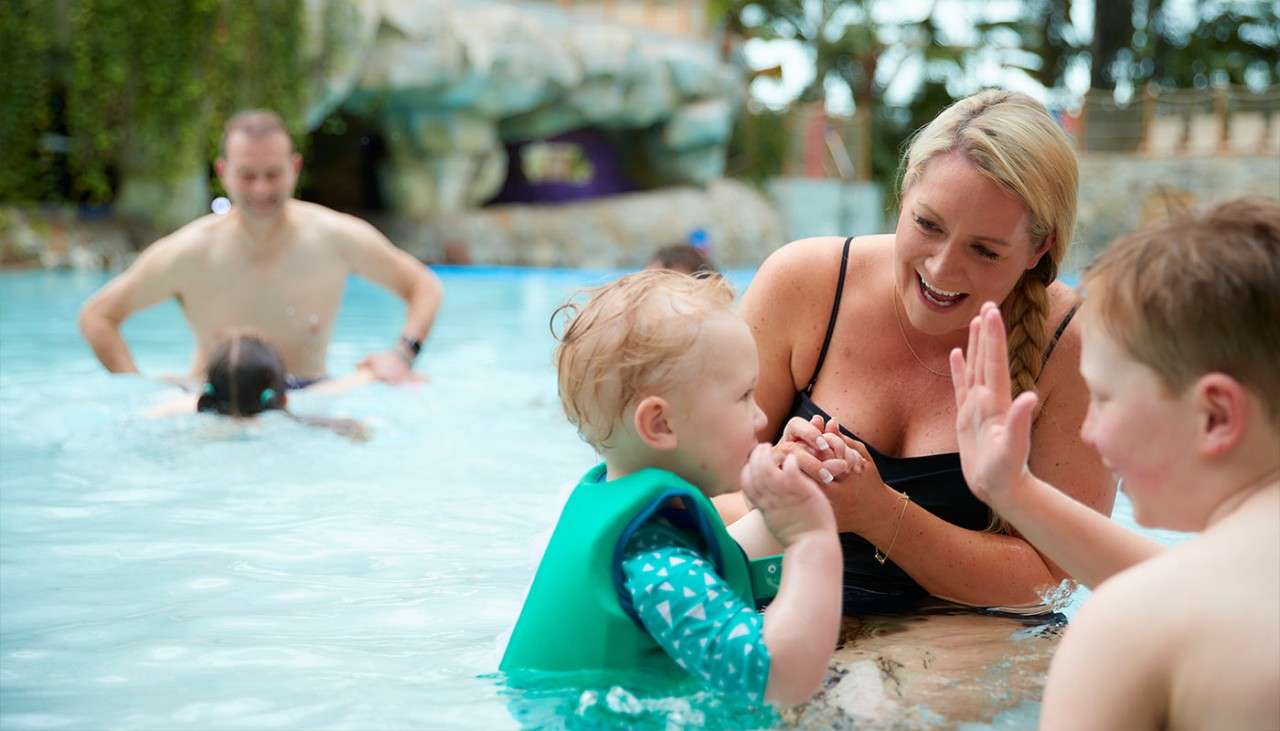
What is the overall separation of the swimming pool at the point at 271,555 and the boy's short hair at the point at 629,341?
0.49m

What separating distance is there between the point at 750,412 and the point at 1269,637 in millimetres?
908

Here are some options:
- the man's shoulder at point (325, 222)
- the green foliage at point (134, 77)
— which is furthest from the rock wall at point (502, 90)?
the man's shoulder at point (325, 222)

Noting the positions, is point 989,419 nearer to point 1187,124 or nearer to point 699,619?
point 699,619

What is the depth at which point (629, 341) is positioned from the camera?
7.03 feet

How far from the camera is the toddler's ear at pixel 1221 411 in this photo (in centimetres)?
156

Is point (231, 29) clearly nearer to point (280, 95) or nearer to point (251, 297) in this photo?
point (280, 95)

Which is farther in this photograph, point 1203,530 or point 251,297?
point 251,297

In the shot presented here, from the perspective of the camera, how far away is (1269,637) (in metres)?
1.57

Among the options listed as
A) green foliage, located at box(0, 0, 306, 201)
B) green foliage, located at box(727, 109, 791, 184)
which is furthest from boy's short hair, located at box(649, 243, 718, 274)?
green foliage, located at box(727, 109, 791, 184)

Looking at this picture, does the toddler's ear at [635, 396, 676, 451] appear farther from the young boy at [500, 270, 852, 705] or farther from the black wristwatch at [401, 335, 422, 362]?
the black wristwatch at [401, 335, 422, 362]

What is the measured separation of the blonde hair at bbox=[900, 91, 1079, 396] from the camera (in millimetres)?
2664

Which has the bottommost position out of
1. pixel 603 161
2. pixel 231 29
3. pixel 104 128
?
pixel 603 161

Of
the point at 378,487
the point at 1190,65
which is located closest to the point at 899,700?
the point at 378,487

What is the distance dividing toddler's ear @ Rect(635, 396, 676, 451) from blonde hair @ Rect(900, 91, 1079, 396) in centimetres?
97
